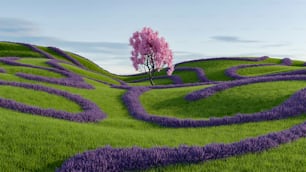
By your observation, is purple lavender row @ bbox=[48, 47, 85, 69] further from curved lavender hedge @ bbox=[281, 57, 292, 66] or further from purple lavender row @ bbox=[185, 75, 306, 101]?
purple lavender row @ bbox=[185, 75, 306, 101]

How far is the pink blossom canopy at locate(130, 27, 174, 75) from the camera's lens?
140 feet

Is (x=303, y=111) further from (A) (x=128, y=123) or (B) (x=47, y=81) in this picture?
(B) (x=47, y=81)

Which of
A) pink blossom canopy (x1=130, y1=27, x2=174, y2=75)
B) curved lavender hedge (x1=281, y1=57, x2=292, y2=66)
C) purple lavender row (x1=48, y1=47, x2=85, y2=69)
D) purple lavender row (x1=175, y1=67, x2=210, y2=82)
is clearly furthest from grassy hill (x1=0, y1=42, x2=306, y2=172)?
curved lavender hedge (x1=281, y1=57, x2=292, y2=66)

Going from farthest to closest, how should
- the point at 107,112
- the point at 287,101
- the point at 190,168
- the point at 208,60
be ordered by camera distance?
the point at 208,60
the point at 107,112
the point at 287,101
the point at 190,168

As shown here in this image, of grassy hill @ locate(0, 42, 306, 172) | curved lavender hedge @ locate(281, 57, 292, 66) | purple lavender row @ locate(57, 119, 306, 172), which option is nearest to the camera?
purple lavender row @ locate(57, 119, 306, 172)

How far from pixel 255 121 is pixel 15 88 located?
50.7 ft

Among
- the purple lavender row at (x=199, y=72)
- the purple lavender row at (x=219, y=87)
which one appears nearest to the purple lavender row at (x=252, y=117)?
the purple lavender row at (x=219, y=87)

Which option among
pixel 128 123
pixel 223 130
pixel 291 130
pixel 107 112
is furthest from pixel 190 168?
pixel 107 112

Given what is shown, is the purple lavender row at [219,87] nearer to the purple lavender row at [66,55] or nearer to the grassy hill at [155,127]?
the grassy hill at [155,127]

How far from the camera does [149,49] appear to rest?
4338cm

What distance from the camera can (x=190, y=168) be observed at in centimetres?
1019

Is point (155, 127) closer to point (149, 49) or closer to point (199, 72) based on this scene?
point (149, 49)

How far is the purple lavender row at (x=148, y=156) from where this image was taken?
10453 millimetres

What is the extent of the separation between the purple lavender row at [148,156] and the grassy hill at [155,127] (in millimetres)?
30
